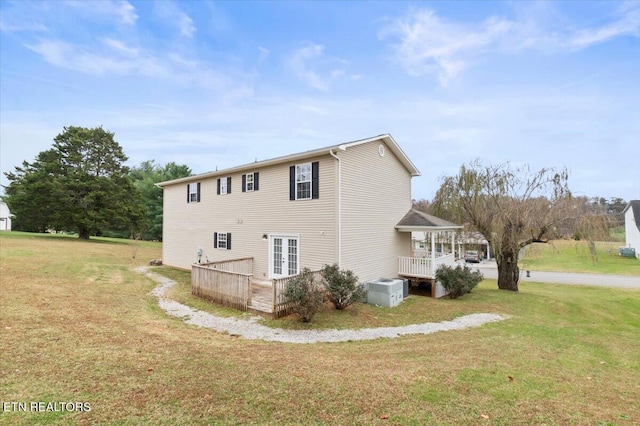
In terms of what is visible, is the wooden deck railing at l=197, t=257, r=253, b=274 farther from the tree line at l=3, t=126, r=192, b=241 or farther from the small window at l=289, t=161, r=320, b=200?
the tree line at l=3, t=126, r=192, b=241

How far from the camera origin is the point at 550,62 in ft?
50.2

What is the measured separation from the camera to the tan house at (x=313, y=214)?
37.6 feet

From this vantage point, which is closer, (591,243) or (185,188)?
(591,243)

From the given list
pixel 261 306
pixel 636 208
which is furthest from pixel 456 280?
pixel 636 208

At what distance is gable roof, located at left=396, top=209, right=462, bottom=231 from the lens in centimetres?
1361

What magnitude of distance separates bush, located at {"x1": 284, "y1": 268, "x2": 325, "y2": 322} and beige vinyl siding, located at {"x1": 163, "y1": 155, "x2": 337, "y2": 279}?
2.52 meters

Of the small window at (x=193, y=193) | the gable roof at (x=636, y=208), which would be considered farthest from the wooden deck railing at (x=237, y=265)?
the gable roof at (x=636, y=208)

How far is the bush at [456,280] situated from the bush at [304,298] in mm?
6998

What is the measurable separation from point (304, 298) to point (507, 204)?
1144 centimetres

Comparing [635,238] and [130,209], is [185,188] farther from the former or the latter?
[635,238]

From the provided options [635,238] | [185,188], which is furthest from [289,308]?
[635,238]

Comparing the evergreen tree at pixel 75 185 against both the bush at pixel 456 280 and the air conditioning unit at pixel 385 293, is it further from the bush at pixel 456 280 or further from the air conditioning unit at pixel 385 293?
the bush at pixel 456 280

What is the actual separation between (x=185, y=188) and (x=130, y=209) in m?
18.4

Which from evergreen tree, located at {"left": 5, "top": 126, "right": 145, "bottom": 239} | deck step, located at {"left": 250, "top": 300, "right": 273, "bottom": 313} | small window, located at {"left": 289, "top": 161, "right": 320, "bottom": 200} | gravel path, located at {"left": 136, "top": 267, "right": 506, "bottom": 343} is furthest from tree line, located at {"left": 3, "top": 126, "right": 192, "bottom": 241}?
deck step, located at {"left": 250, "top": 300, "right": 273, "bottom": 313}
